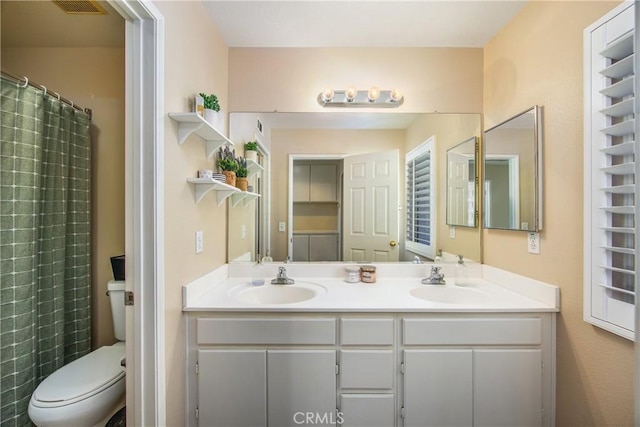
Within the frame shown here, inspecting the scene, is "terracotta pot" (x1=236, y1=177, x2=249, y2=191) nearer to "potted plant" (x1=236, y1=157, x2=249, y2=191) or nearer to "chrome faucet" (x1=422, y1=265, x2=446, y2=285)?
"potted plant" (x1=236, y1=157, x2=249, y2=191)

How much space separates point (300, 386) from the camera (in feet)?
4.13

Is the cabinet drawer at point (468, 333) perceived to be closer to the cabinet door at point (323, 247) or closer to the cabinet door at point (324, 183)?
the cabinet door at point (323, 247)

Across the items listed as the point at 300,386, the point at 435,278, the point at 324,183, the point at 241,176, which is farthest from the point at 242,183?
the point at 435,278

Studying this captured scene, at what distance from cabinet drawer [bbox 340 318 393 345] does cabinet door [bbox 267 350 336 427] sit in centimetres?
11

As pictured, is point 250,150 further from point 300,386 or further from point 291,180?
point 300,386

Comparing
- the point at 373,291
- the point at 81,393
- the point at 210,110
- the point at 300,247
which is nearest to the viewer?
the point at 81,393

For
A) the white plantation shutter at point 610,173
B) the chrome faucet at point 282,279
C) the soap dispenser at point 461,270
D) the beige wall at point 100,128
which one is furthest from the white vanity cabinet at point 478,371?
the beige wall at point 100,128

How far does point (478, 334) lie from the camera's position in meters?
1.27

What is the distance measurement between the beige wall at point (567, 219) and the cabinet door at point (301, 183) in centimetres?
137

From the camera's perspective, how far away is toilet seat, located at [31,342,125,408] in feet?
3.81

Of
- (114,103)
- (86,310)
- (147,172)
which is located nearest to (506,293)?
(147,172)

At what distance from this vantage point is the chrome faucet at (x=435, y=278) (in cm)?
170

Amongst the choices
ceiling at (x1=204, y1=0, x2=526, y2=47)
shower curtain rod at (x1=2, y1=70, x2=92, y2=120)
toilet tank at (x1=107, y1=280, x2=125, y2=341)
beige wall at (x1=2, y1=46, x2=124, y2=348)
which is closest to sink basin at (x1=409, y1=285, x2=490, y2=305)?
ceiling at (x1=204, y1=0, x2=526, y2=47)

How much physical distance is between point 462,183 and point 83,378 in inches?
99.0
